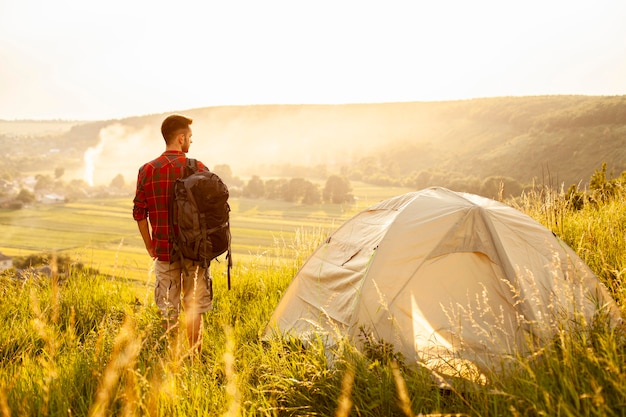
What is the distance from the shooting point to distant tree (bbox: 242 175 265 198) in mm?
72625

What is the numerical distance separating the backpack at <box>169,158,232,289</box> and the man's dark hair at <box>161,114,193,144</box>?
32cm

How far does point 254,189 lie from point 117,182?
116 feet

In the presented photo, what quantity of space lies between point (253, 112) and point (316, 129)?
15135 millimetres

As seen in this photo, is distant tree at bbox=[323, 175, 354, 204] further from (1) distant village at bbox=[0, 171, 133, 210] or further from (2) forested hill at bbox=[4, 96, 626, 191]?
(1) distant village at bbox=[0, 171, 133, 210]

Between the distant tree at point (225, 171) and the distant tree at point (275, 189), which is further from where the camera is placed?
the distant tree at point (225, 171)

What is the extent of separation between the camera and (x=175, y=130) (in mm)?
4270

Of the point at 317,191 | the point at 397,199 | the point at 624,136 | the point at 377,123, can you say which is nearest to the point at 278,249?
the point at 397,199

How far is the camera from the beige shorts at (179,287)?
4316 mm

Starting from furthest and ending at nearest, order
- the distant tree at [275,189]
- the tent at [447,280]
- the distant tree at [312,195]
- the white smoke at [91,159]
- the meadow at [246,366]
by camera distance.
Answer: the white smoke at [91,159]
the distant tree at [275,189]
the distant tree at [312,195]
the tent at [447,280]
the meadow at [246,366]

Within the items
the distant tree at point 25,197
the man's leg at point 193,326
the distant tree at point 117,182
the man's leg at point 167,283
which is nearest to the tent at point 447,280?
the man's leg at point 193,326

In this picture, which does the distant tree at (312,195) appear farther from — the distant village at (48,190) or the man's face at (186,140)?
the man's face at (186,140)

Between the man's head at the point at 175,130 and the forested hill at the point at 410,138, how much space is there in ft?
109

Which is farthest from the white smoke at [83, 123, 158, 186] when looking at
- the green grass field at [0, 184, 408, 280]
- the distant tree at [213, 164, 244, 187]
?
the distant tree at [213, 164, 244, 187]

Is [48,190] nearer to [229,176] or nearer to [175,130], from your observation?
[229,176]
